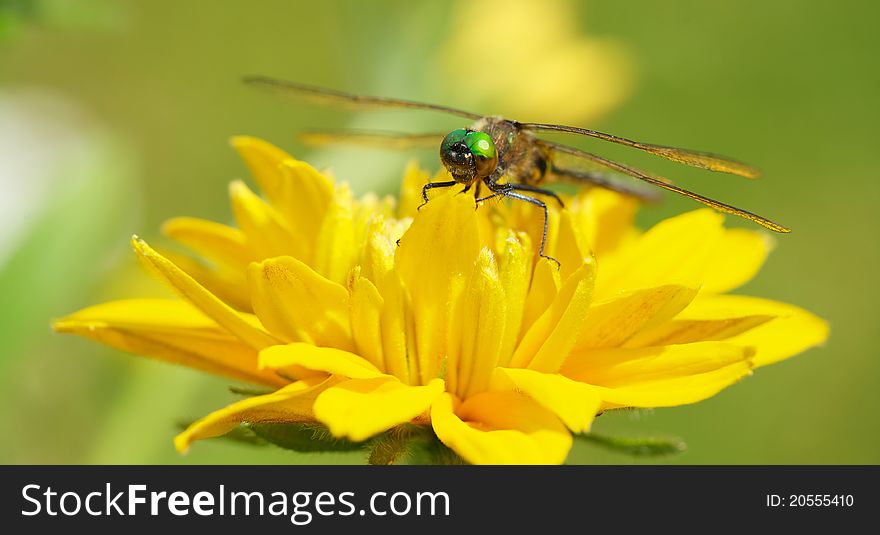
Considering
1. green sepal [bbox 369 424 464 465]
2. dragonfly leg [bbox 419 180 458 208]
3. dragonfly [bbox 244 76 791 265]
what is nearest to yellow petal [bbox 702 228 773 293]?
dragonfly [bbox 244 76 791 265]

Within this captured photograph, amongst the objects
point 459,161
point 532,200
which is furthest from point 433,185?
point 532,200

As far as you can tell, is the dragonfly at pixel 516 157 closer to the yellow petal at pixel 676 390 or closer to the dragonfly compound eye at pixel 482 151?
the dragonfly compound eye at pixel 482 151

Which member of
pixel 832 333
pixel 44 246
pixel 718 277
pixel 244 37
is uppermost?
pixel 244 37

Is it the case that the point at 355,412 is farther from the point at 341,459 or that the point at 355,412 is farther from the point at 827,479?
the point at 827,479

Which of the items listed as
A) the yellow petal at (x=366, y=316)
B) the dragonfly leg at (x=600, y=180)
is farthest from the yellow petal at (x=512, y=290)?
the dragonfly leg at (x=600, y=180)

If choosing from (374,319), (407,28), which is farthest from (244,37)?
(374,319)

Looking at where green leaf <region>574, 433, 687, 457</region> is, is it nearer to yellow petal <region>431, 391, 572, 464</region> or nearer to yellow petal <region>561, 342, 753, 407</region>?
yellow petal <region>561, 342, 753, 407</region>
